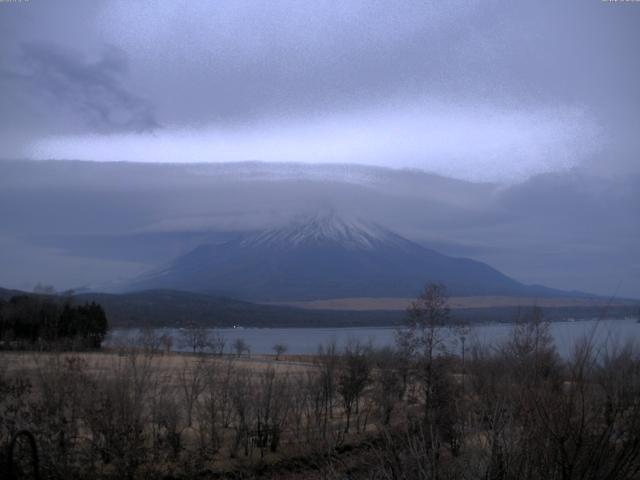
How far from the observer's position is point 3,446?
58.2ft

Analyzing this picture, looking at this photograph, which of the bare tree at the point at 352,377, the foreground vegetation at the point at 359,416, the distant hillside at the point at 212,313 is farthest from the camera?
the distant hillside at the point at 212,313

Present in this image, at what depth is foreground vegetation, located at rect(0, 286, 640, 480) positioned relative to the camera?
7254 mm

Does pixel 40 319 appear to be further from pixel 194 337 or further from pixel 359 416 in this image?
pixel 359 416

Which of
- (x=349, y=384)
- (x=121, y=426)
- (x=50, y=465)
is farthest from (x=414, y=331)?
(x=50, y=465)

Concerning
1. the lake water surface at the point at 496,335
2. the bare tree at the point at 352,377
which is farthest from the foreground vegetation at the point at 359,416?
the lake water surface at the point at 496,335

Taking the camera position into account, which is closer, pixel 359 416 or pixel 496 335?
pixel 359 416

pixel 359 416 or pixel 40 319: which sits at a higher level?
pixel 40 319

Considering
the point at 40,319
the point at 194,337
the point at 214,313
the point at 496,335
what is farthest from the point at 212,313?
the point at 496,335

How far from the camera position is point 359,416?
35.4 metres

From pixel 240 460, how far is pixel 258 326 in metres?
157

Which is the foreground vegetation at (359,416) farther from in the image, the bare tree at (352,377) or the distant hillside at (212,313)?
the distant hillside at (212,313)

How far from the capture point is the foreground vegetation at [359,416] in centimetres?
725

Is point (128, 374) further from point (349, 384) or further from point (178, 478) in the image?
point (349, 384)

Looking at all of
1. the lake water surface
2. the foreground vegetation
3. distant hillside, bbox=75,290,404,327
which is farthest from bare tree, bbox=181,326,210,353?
the foreground vegetation
